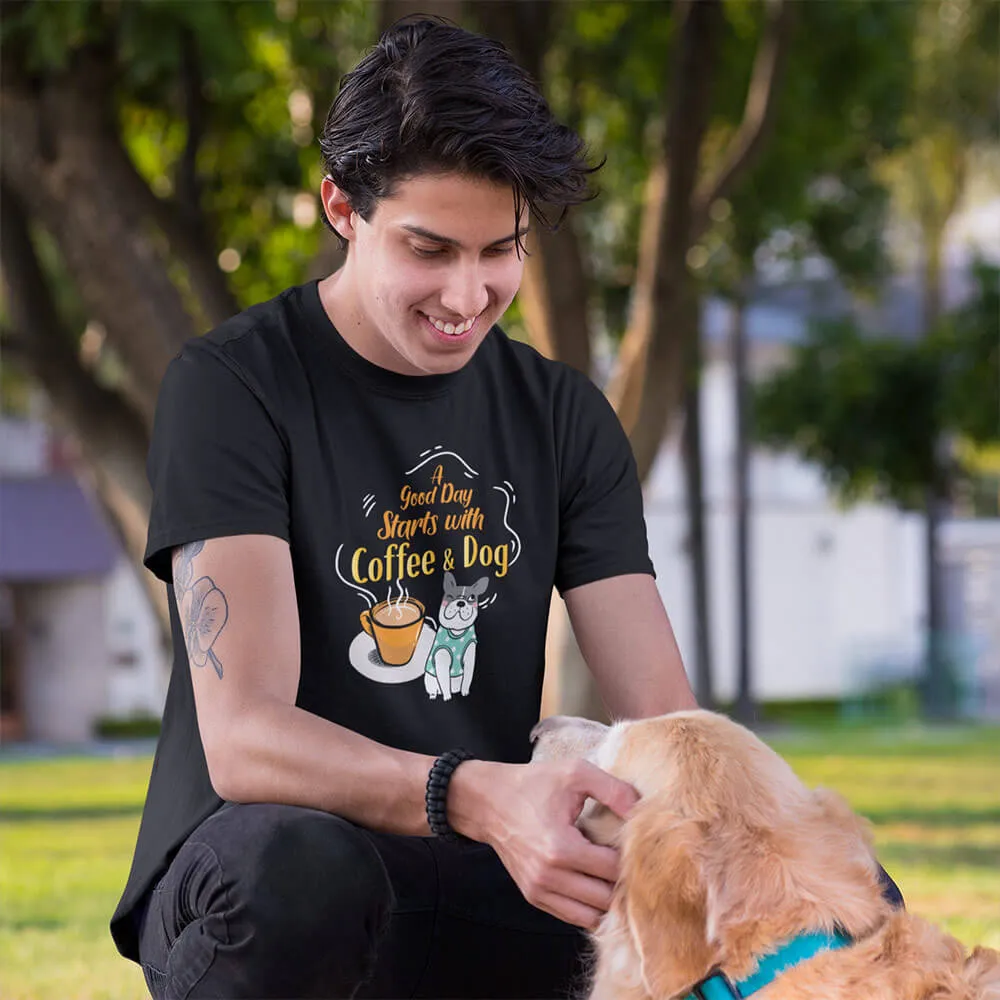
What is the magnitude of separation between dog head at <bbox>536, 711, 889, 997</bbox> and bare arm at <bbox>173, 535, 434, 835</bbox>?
1.32 ft

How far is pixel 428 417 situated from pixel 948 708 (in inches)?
1069

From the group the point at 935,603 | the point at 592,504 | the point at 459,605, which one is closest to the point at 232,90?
the point at 592,504

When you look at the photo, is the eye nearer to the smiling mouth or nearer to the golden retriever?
the smiling mouth

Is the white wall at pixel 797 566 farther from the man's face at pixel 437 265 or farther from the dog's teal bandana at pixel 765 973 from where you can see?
the dog's teal bandana at pixel 765 973

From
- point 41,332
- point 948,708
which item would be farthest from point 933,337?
point 41,332

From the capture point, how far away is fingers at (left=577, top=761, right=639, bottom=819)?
107 inches

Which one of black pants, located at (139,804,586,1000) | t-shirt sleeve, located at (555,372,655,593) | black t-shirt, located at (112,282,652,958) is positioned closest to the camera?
black pants, located at (139,804,586,1000)

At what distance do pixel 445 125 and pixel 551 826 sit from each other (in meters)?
1.40

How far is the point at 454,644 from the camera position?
343 cm

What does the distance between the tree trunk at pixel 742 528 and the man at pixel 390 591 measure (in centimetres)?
2193

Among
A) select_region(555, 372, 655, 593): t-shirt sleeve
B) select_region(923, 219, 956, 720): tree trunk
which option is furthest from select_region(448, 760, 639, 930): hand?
select_region(923, 219, 956, 720): tree trunk

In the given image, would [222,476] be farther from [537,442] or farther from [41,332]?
[41,332]

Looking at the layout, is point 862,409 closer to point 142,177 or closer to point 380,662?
point 142,177

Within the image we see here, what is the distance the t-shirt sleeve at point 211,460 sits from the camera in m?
3.18
